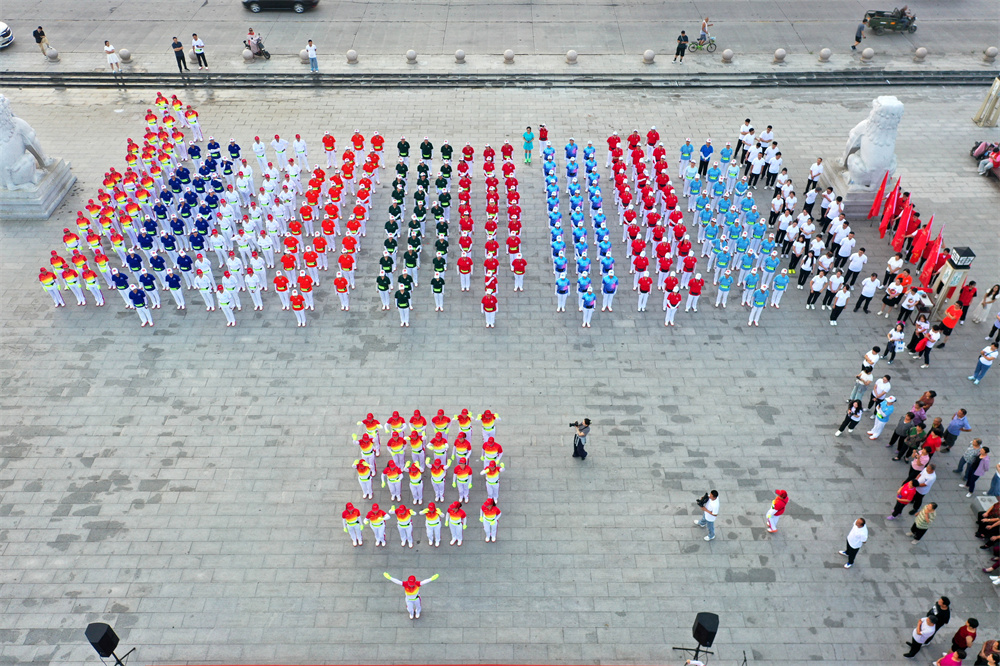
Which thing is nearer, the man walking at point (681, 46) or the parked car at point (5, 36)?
the man walking at point (681, 46)

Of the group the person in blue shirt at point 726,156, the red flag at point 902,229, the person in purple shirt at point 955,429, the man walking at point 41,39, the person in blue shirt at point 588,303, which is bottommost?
the person in purple shirt at point 955,429

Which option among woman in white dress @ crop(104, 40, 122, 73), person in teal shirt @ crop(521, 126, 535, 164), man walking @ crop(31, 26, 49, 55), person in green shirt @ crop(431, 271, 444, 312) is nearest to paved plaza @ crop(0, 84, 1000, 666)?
person in green shirt @ crop(431, 271, 444, 312)

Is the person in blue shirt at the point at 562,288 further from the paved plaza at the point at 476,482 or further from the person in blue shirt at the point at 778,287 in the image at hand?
the person in blue shirt at the point at 778,287

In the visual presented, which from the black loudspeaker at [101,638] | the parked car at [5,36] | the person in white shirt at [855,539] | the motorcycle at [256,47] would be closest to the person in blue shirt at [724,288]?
the person in white shirt at [855,539]

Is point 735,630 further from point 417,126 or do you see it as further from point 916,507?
point 417,126

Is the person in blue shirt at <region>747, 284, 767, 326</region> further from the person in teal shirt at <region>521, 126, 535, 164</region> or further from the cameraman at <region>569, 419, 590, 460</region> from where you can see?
the person in teal shirt at <region>521, 126, 535, 164</region>
